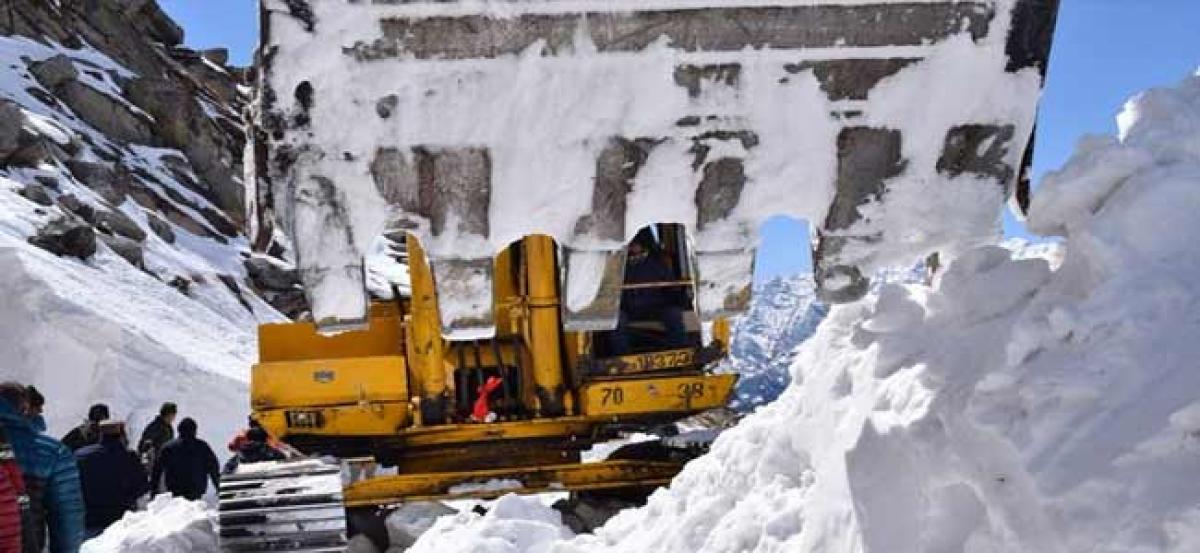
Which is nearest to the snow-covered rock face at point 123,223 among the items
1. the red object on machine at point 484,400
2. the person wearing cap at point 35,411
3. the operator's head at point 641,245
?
the red object on machine at point 484,400

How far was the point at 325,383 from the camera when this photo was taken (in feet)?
28.7

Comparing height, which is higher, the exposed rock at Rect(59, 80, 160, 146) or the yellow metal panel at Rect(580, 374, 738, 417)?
the exposed rock at Rect(59, 80, 160, 146)

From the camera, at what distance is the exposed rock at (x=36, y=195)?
23.7 m

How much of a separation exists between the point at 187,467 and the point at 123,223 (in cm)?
1730

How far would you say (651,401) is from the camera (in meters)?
8.80

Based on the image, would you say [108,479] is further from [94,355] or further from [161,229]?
[161,229]

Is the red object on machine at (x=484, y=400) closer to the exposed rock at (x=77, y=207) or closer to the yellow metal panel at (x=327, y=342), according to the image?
the yellow metal panel at (x=327, y=342)

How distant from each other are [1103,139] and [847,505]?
121 cm

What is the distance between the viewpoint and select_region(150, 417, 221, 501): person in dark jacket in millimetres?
10344

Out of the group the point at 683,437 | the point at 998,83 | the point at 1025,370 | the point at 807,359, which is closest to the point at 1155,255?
the point at 1025,370

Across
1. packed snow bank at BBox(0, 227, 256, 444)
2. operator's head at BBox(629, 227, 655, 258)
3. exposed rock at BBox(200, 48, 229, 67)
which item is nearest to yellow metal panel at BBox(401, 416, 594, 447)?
operator's head at BBox(629, 227, 655, 258)

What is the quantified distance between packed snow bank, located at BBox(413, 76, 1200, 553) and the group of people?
9.10ft

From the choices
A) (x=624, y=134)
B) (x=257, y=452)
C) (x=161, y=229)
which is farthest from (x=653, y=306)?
(x=161, y=229)

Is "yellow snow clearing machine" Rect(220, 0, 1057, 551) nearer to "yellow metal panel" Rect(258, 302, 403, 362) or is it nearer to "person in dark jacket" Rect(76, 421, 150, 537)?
"yellow metal panel" Rect(258, 302, 403, 362)
